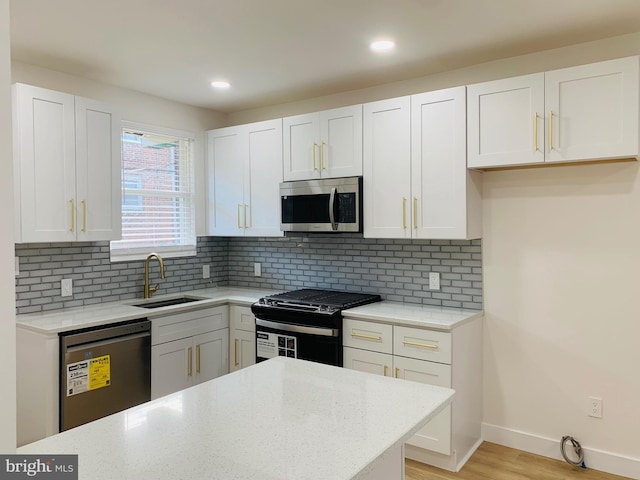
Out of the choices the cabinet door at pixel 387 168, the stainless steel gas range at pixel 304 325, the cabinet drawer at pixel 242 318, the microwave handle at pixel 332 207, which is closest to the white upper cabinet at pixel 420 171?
the cabinet door at pixel 387 168

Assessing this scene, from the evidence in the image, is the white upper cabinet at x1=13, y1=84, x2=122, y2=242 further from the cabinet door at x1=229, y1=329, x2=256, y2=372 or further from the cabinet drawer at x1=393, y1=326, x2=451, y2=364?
the cabinet drawer at x1=393, y1=326, x2=451, y2=364

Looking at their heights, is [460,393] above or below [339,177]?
below

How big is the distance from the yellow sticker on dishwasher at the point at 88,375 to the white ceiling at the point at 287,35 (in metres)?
1.98

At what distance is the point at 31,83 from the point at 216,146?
1549mm

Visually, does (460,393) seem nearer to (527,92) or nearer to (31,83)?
(527,92)

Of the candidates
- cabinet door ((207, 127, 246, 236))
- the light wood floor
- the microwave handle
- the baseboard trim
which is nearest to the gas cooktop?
the microwave handle

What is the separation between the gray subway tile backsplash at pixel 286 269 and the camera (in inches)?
132

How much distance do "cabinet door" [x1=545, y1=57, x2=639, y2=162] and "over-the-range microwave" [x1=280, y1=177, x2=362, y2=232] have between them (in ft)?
4.37

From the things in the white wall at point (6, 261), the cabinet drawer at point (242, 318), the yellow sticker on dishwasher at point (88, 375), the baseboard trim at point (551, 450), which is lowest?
the baseboard trim at point (551, 450)

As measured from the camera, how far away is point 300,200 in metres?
3.77

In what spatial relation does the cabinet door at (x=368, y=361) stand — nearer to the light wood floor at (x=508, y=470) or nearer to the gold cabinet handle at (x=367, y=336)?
the gold cabinet handle at (x=367, y=336)

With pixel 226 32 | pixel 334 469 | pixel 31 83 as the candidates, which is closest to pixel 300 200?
pixel 226 32

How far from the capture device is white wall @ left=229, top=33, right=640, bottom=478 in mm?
2820

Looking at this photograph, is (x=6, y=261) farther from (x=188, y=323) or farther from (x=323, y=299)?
(x=188, y=323)
